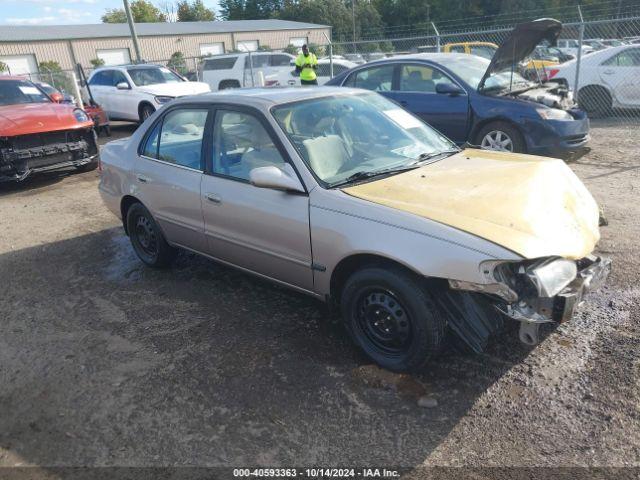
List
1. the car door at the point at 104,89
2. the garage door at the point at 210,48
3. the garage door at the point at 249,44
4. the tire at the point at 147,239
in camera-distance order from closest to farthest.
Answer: the tire at the point at 147,239 < the car door at the point at 104,89 < the garage door at the point at 210,48 < the garage door at the point at 249,44

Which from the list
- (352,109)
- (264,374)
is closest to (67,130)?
(352,109)

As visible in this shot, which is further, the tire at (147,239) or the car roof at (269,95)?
the tire at (147,239)

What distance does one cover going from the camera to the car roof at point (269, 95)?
12.7 ft

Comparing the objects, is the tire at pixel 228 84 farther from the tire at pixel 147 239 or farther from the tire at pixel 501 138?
the tire at pixel 147 239

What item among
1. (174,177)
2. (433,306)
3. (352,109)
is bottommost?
(433,306)

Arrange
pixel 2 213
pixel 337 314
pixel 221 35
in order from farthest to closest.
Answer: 1. pixel 221 35
2. pixel 2 213
3. pixel 337 314

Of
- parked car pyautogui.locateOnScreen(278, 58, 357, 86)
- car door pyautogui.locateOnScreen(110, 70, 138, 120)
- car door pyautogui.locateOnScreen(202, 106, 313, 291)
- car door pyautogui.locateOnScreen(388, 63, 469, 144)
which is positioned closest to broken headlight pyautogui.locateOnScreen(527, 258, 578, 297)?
car door pyautogui.locateOnScreen(202, 106, 313, 291)

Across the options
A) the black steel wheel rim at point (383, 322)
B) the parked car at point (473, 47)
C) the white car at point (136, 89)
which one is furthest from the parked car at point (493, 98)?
the white car at point (136, 89)

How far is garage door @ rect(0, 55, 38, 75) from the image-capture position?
114ft

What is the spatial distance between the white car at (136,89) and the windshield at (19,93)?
351cm

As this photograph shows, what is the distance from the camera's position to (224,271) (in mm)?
4922

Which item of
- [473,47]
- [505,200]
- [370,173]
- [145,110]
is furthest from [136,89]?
[505,200]

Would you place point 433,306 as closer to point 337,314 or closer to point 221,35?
point 337,314

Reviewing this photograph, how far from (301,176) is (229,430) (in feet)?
5.33
